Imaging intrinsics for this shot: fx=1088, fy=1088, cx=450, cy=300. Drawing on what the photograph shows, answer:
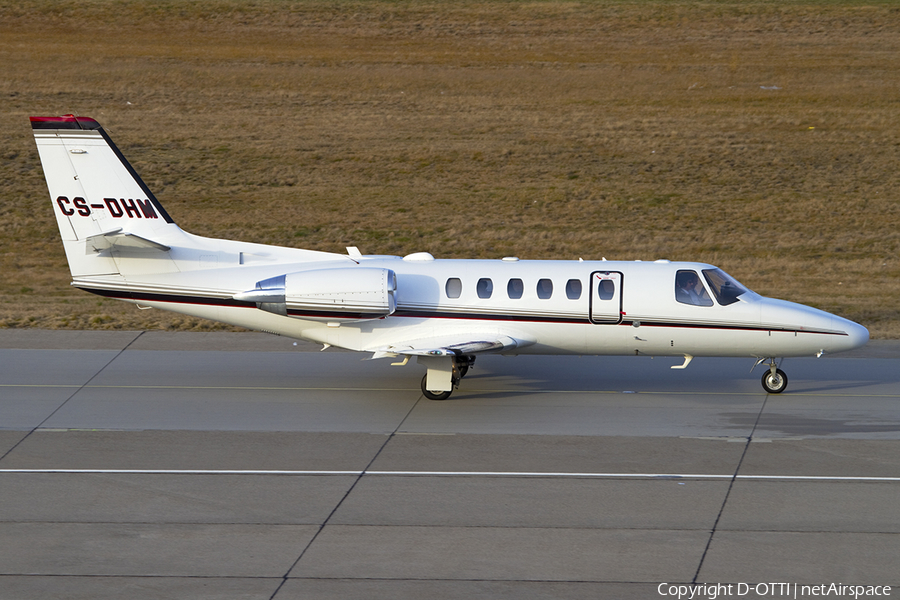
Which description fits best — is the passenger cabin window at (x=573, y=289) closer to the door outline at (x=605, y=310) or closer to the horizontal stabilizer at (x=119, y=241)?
the door outline at (x=605, y=310)

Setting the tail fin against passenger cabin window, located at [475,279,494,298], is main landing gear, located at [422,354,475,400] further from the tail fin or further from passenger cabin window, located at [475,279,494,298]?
the tail fin

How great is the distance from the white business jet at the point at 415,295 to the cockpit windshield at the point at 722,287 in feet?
0.08

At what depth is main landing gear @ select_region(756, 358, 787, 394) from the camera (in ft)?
62.1

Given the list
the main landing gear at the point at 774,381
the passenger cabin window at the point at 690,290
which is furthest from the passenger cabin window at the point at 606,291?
Result: the main landing gear at the point at 774,381

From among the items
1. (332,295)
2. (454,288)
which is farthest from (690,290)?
(332,295)

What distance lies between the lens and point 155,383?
1956cm

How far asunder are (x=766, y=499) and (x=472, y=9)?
52.8 m

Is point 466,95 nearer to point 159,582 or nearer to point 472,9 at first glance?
point 472,9

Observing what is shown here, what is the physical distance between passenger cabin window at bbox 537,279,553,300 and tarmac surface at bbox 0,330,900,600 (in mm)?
1838

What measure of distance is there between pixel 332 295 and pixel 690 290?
6.04 metres

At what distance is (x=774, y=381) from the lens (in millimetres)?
18953

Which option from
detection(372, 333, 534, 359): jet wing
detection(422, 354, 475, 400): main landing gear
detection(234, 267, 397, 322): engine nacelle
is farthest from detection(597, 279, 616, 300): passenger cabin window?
detection(234, 267, 397, 322): engine nacelle

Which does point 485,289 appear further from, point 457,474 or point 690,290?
point 457,474

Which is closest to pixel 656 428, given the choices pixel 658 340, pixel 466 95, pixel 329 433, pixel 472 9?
pixel 658 340
